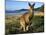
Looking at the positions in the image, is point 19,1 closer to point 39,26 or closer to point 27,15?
point 27,15

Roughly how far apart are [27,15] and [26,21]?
94mm

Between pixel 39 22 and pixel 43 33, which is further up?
pixel 39 22

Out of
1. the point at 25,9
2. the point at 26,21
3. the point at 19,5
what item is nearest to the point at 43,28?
the point at 26,21

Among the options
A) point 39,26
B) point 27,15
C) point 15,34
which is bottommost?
point 15,34

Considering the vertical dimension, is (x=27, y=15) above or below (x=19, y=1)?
below

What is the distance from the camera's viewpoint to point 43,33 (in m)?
1.60

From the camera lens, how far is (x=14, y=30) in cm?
154

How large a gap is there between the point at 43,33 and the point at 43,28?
8cm

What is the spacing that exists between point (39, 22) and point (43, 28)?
0.11 meters

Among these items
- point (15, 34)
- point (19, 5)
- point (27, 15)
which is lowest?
point (15, 34)

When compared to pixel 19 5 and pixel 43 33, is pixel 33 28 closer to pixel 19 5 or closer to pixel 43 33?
pixel 43 33

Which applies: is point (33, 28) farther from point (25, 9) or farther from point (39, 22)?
point (25, 9)
